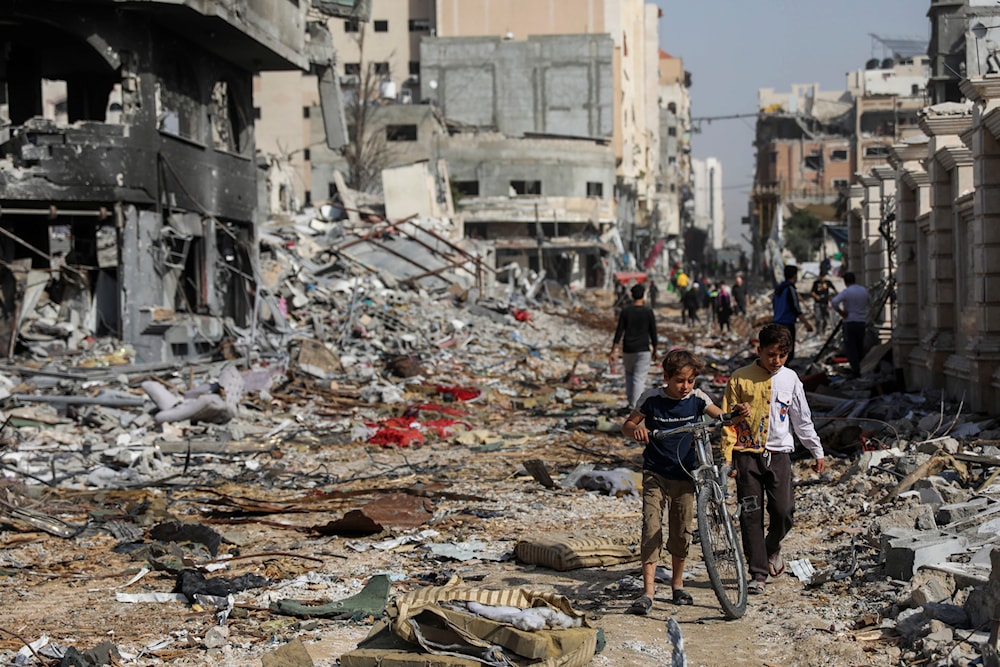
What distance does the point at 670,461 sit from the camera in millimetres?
6816

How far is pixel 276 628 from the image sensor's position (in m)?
6.65

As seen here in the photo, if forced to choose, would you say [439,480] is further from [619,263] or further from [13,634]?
[619,263]

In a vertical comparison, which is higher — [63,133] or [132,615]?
[63,133]

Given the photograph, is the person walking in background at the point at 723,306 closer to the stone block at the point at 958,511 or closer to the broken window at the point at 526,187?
the stone block at the point at 958,511

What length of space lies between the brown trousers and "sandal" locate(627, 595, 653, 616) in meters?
0.76

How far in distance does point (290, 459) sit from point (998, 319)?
300 inches

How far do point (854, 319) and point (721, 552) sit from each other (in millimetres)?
11555

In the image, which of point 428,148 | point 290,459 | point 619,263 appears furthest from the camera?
point 619,263

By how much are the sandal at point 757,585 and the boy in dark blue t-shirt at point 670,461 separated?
1.49ft

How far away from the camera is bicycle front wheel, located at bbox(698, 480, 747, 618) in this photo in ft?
21.5

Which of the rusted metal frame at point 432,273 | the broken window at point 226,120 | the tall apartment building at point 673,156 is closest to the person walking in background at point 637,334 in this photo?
the broken window at point 226,120

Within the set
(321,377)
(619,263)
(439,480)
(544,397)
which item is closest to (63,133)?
(321,377)

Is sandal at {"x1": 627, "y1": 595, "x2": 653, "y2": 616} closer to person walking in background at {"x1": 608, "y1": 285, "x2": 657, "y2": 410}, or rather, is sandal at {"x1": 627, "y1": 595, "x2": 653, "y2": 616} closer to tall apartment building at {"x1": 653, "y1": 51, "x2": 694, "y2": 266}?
person walking in background at {"x1": 608, "y1": 285, "x2": 657, "y2": 410}

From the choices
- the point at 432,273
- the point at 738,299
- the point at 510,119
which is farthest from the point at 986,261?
the point at 510,119
